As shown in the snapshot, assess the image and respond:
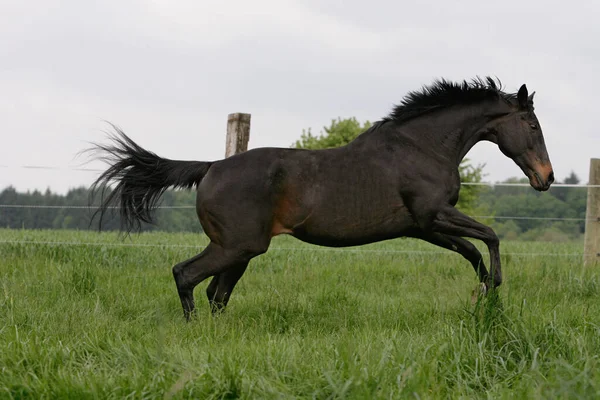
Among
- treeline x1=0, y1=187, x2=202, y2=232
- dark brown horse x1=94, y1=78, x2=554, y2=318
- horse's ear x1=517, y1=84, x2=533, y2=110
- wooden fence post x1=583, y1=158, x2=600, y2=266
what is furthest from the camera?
treeline x1=0, y1=187, x2=202, y2=232

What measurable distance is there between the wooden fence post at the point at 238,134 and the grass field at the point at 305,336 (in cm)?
162

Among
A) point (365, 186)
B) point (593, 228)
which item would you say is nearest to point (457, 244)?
point (365, 186)

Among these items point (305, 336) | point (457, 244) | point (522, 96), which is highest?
point (522, 96)

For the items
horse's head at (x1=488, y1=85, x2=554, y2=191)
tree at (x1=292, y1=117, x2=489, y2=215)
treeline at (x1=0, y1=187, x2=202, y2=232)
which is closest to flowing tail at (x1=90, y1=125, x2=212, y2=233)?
treeline at (x1=0, y1=187, x2=202, y2=232)

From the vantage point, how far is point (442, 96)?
18.5 ft

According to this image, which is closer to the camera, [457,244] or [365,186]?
[365,186]

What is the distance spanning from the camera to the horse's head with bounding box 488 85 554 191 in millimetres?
5367

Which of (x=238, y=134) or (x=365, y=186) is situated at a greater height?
(x=238, y=134)

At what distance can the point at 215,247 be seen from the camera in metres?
5.20

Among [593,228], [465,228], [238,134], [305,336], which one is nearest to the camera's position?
[305,336]

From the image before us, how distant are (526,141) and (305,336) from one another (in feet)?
8.45

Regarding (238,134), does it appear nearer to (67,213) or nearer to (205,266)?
(205,266)

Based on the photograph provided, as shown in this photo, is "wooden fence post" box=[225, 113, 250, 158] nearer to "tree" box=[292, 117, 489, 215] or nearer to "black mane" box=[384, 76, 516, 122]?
"black mane" box=[384, 76, 516, 122]

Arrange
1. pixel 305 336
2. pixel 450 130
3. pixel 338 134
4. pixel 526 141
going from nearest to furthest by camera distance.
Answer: pixel 305 336, pixel 526 141, pixel 450 130, pixel 338 134
